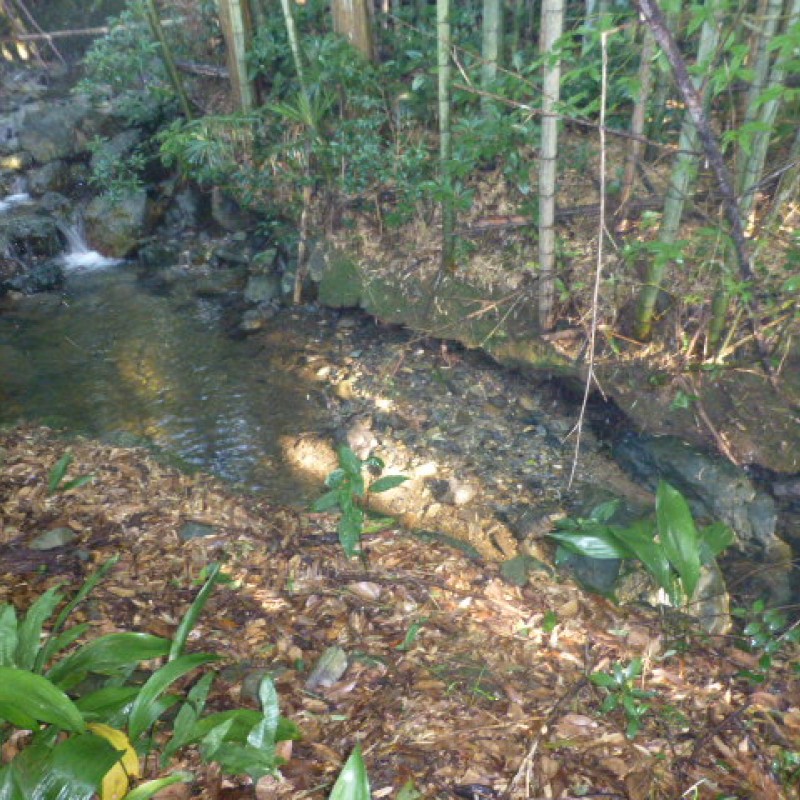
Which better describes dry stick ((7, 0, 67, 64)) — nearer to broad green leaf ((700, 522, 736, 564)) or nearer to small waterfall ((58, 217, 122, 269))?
small waterfall ((58, 217, 122, 269))

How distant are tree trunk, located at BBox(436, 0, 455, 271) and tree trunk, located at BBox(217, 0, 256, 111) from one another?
8.91ft

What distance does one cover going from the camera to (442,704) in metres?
2.24

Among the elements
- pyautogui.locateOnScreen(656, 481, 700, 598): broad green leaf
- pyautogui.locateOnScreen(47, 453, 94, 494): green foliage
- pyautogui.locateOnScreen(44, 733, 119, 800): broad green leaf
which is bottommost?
pyautogui.locateOnScreen(47, 453, 94, 494): green foliage

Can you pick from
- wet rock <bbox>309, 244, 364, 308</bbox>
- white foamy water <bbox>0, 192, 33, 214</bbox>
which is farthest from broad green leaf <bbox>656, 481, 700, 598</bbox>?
white foamy water <bbox>0, 192, 33, 214</bbox>

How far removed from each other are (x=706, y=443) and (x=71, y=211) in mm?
7804

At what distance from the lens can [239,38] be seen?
6168 millimetres

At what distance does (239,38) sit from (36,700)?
642 cm

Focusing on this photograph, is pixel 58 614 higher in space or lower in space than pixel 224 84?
lower

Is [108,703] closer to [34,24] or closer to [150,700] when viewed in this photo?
[150,700]

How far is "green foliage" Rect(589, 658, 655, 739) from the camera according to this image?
2.20 meters

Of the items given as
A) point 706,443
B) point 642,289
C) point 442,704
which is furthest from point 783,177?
point 442,704

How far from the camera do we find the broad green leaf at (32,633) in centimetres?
211

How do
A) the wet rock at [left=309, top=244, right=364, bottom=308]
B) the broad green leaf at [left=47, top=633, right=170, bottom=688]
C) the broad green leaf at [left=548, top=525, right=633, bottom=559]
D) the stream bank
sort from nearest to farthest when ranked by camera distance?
the broad green leaf at [left=47, top=633, right=170, bottom=688]
the broad green leaf at [left=548, top=525, right=633, bottom=559]
the stream bank
the wet rock at [left=309, top=244, right=364, bottom=308]

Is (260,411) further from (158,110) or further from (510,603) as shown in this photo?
(158,110)
